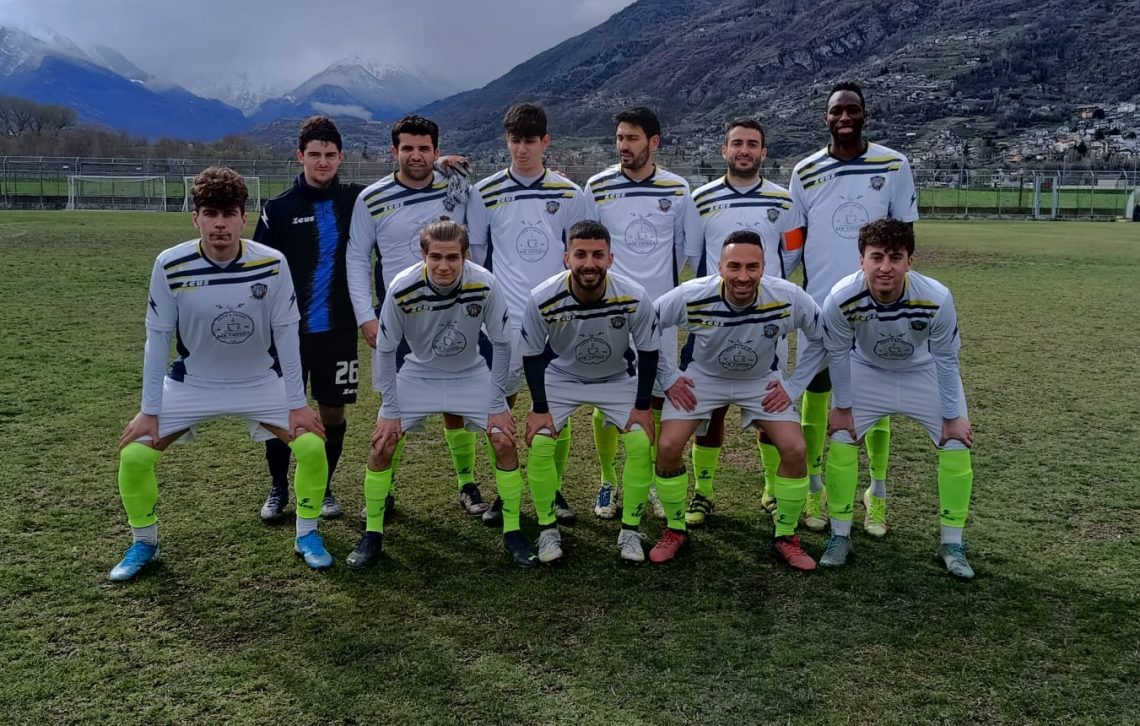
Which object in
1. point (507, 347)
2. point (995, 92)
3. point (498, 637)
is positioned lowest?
point (498, 637)

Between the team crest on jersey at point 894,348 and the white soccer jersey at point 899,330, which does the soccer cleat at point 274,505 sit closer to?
the white soccer jersey at point 899,330

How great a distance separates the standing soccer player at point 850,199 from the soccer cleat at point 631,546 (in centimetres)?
123

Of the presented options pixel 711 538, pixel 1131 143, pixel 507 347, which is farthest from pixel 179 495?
pixel 1131 143

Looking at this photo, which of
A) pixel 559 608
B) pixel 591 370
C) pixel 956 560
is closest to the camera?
pixel 559 608

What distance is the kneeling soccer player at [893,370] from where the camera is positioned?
4230mm

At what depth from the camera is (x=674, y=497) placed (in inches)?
179

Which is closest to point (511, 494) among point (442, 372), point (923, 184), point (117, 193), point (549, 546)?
point (549, 546)

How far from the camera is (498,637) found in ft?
11.9

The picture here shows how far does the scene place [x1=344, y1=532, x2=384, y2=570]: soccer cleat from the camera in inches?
171

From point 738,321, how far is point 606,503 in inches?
58.1

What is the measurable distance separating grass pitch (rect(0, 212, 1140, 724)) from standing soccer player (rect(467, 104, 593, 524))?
42.3 inches

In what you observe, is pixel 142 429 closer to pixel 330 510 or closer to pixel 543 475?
pixel 330 510

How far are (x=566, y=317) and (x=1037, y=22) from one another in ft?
488

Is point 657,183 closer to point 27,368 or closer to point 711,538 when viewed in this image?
point 711,538
